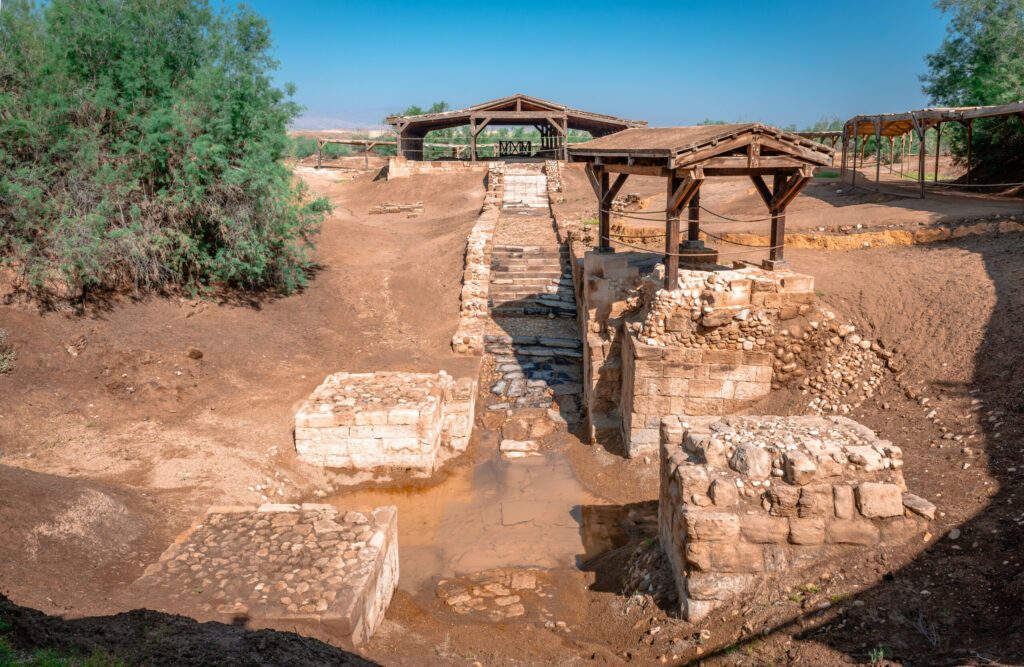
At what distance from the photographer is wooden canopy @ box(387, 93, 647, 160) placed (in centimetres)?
2689

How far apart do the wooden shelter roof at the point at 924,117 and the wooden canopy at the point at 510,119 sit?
32.2 ft

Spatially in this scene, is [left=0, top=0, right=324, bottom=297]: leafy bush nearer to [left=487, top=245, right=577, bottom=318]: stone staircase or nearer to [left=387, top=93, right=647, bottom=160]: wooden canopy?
[left=487, top=245, right=577, bottom=318]: stone staircase

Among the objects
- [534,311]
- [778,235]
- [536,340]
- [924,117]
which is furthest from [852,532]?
[924,117]

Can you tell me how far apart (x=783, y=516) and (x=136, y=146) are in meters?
12.0

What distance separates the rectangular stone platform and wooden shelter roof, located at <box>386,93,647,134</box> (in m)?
22.6

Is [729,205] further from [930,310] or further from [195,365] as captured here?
[195,365]

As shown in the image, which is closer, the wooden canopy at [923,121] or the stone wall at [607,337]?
the stone wall at [607,337]

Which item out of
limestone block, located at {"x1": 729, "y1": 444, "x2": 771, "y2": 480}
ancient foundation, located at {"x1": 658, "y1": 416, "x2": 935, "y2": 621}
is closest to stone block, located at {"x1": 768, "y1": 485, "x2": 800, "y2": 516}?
ancient foundation, located at {"x1": 658, "y1": 416, "x2": 935, "y2": 621}

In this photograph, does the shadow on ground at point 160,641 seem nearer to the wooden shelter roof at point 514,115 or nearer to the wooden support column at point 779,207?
the wooden support column at point 779,207

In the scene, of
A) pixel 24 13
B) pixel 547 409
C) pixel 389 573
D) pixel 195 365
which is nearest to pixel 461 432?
pixel 547 409

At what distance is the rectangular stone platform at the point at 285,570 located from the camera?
513 centimetres

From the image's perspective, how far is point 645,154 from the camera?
8.74 m

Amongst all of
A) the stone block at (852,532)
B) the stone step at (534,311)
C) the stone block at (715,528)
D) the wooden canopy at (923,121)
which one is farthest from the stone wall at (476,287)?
the wooden canopy at (923,121)

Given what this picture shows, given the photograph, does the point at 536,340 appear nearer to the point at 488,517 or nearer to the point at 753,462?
the point at 488,517
